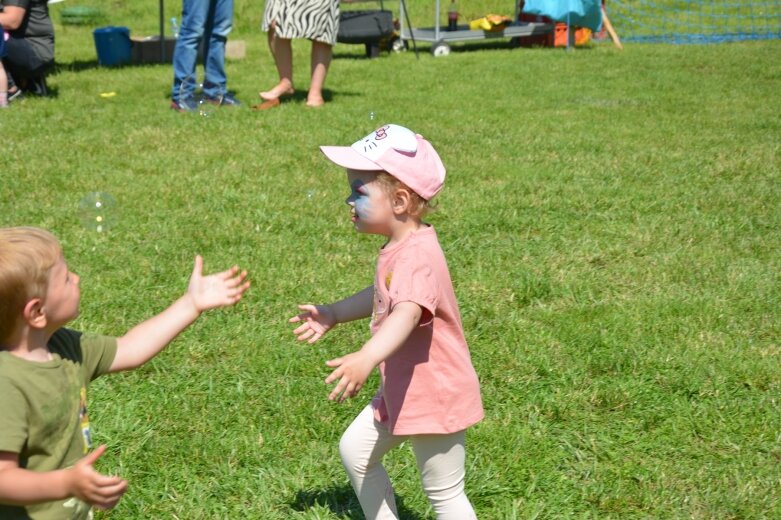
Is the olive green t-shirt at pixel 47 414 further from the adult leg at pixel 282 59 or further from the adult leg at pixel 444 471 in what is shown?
the adult leg at pixel 282 59

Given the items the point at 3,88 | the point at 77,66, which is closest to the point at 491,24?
the point at 77,66

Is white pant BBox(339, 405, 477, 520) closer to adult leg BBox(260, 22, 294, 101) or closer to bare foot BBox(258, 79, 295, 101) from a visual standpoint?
bare foot BBox(258, 79, 295, 101)

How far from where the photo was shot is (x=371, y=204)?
9.15 feet

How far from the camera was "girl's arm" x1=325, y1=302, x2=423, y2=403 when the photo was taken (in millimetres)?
2420

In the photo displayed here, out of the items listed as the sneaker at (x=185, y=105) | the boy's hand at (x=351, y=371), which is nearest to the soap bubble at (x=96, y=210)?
the boy's hand at (x=351, y=371)

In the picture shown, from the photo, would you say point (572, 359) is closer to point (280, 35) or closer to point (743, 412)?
point (743, 412)

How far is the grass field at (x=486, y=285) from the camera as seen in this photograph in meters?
3.43

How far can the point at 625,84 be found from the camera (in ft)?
37.3

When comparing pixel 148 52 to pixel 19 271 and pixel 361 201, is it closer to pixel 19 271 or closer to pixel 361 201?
pixel 361 201

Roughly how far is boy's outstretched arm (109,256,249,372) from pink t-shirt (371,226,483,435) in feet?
1.43

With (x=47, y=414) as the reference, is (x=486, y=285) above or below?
below

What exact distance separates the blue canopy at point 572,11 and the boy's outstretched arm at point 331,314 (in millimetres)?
12545

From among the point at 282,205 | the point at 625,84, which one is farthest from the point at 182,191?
the point at 625,84

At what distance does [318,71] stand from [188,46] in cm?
125
